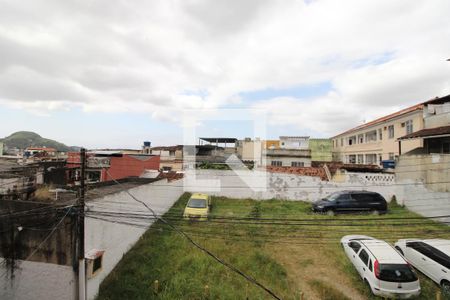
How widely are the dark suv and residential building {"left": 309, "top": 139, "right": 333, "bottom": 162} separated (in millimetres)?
20535

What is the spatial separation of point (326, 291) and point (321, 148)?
2969 cm

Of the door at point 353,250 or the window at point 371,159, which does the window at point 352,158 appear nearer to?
the window at point 371,159

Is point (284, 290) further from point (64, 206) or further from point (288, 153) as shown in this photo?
point (288, 153)

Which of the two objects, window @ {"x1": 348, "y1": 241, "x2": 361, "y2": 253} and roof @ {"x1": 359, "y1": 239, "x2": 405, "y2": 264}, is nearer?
roof @ {"x1": 359, "y1": 239, "x2": 405, "y2": 264}

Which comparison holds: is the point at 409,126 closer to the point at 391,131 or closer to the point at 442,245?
the point at 391,131

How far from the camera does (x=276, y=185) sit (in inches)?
733

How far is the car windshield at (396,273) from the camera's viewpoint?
26.1 ft

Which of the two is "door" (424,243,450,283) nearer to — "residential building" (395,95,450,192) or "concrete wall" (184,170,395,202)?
"residential building" (395,95,450,192)

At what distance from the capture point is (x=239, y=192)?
19.1 m

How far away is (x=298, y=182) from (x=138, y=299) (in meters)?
13.3

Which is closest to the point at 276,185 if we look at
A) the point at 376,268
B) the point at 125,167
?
the point at 376,268

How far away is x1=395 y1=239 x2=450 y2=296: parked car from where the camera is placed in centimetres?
837

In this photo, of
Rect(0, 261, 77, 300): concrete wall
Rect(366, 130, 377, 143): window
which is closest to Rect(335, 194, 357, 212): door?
Rect(0, 261, 77, 300): concrete wall

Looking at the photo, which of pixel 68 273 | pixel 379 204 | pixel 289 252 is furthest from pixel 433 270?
pixel 68 273
